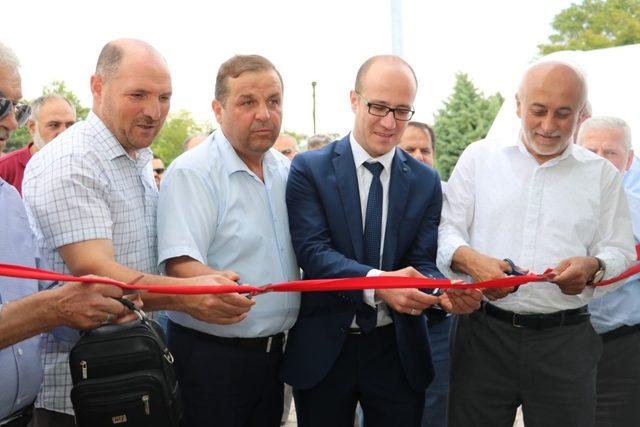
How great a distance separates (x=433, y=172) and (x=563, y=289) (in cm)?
89

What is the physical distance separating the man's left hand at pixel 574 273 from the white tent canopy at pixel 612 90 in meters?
4.46

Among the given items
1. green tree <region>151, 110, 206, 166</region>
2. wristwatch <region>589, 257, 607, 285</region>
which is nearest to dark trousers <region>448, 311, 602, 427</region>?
wristwatch <region>589, 257, 607, 285</region>

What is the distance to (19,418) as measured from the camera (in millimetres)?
2693

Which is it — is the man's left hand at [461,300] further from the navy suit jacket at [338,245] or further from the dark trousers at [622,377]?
the dark trousers at [622,377]

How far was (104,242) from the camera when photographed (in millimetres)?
2883

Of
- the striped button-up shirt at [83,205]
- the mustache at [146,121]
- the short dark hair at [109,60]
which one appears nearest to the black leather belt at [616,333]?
the striped button-up shirt at [83,205]

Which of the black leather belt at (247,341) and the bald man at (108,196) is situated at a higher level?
the bald man at (108,196)

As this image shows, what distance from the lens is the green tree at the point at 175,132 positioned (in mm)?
76744

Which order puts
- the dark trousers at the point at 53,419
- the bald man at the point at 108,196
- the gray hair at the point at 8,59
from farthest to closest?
the dark trousers at the point at 53,419, the bald man at the point at 108,196, the gray hair at the point at 8,59

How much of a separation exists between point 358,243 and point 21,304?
61.7 inches

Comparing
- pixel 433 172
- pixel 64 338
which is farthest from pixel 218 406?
pixel 433 172

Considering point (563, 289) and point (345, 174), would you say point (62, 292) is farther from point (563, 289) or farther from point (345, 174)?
point (563, 289)

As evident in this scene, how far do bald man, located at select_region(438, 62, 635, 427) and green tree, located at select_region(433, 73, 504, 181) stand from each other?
1157 inches

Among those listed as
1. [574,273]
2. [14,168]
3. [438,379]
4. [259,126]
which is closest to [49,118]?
[14,168]
